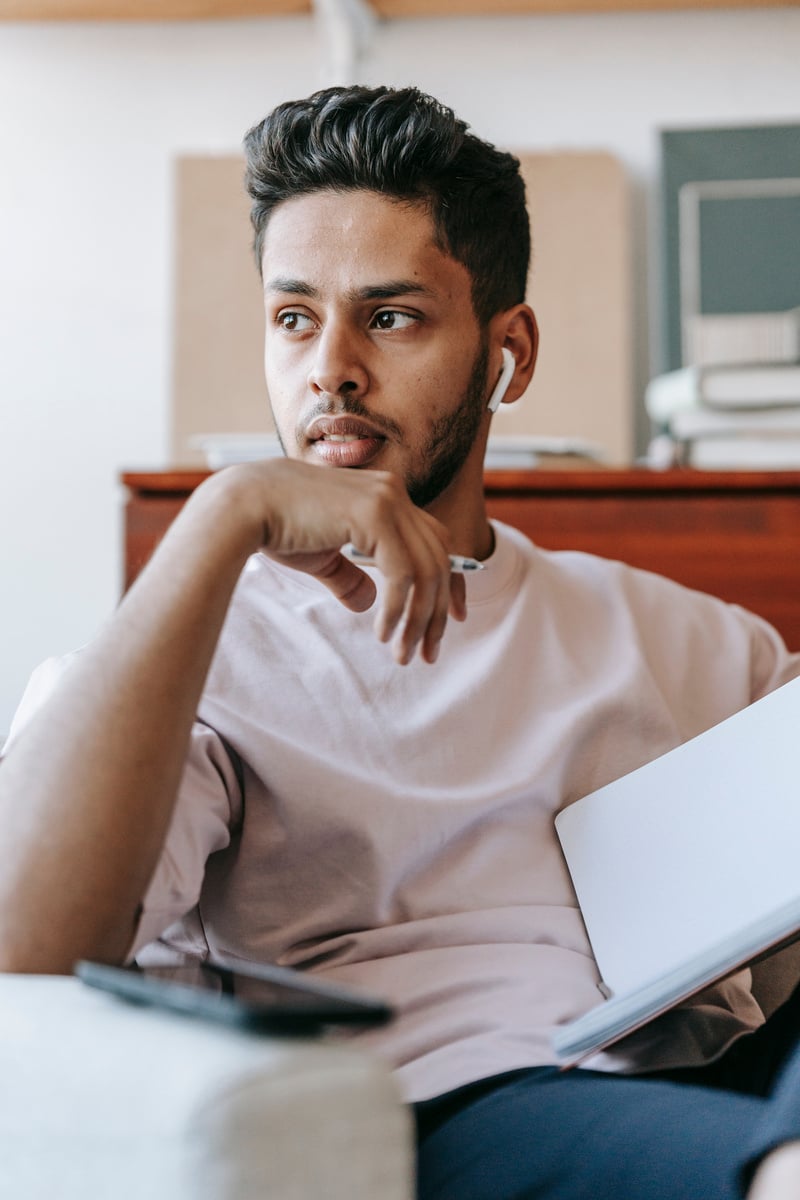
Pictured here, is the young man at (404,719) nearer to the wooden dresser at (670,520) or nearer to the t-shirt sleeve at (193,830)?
the t-shirt sleeve at (193,830)

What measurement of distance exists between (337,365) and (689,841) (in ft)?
1.63

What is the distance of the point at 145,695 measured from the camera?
0.86 meters

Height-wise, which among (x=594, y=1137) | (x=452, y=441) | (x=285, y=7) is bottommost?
(x=594, y=1137)

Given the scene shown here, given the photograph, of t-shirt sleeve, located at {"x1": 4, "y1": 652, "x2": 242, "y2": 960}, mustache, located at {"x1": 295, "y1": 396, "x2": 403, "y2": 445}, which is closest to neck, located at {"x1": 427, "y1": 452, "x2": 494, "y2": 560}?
mustache, located at {"x1": 295, "y1": 396, "x2": 403, "y2": 445}

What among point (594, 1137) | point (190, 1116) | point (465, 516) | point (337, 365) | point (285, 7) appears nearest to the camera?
point (190, 1116)

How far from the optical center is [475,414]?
129cm

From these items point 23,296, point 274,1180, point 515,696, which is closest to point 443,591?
point 515,696

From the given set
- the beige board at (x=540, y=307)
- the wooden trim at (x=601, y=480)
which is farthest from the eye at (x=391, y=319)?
the beige board at (x=540, y=307)

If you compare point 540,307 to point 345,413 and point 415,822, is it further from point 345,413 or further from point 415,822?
point 415,822

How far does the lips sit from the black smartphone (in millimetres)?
562

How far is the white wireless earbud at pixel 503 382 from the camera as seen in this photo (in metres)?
1.34

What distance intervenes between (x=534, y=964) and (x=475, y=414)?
0.53 metres

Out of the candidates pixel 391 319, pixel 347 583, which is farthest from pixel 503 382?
pixel 347 583

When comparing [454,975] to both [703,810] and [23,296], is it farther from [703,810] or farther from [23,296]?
[23,296]
